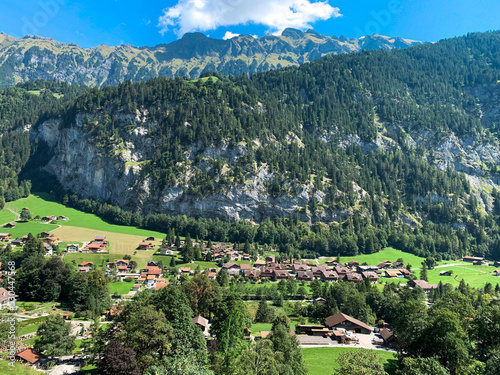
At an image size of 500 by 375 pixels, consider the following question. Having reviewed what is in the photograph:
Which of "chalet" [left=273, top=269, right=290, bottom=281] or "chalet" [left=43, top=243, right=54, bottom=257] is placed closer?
"chalet" [left=273, top=269, right=290, bottom=281]

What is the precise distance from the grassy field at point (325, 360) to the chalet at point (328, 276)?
44.1 meters

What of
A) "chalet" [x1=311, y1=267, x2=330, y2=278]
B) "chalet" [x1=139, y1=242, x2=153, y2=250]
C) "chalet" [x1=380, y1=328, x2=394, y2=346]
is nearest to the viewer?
"chalet" [x1=380, y1=328, x2=394, y2=346]

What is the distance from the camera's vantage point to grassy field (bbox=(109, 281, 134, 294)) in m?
77.2

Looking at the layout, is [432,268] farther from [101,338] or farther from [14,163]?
[14,163]

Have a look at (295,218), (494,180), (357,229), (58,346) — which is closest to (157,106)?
(295,218)

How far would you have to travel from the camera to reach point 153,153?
16575 centimetres

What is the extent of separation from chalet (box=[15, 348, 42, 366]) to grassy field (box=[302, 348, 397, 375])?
34297mm

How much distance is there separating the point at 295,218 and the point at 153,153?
7798 centimetres

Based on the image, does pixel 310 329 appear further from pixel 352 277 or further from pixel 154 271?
pixel 154 271

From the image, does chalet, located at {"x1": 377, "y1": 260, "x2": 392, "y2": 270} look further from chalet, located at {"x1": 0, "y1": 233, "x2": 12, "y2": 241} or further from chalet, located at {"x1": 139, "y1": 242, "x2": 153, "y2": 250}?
chalet, located at {"x1": 0, "y1": 233, "x2": 12, "y2": 241}

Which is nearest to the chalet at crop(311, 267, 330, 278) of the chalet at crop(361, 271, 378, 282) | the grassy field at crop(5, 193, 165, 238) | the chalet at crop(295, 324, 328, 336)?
the chalet at crop(361, 271, 378, 282)

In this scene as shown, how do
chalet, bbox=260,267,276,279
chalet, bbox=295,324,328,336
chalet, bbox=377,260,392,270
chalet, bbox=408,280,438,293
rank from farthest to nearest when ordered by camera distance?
chalet, bbox=377,260,392,270, chalet, bbox=260,267,276,279, chalet, bbox=408,280,438,293, chalet, bbox=295,324,328,336

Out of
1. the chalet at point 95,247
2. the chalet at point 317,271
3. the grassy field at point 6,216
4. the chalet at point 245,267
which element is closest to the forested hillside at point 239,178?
the chalet at point 317,271

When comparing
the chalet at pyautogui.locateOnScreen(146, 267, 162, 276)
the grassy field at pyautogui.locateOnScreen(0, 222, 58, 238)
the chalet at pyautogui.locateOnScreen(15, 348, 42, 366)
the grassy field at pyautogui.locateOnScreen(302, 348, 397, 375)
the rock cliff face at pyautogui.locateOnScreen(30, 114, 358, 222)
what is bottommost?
the grassy field at pyautogui.locateOnScreen(302, 348, 397, 375)
